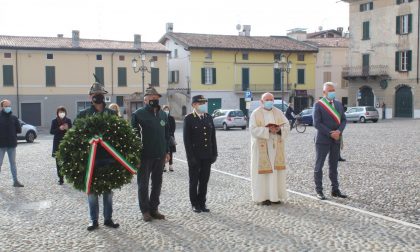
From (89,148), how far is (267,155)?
118 inches

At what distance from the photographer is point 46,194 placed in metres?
9.90

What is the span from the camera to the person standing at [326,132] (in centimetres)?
868

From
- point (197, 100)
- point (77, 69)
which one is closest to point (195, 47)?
point (77, 69)

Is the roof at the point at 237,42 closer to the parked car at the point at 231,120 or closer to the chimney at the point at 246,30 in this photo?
the chimney at the point at 246,30

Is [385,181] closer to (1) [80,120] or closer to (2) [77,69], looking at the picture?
(1) [80,120]

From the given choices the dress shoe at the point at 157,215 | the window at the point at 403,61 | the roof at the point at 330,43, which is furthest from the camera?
the roof at the point at 330,43

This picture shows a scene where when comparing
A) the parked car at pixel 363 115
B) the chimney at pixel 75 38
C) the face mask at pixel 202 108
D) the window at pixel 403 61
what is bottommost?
the parked car at pixel 363 115

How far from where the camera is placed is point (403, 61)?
148ft

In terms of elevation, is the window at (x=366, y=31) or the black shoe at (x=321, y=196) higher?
the window at (x=366, y=31)

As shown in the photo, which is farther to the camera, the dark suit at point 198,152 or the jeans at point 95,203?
the dark suit at point 198,152

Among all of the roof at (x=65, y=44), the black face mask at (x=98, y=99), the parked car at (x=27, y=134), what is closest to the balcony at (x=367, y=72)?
the roof at (x=65, y=44)

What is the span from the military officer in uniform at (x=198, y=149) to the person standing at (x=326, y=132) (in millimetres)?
1899

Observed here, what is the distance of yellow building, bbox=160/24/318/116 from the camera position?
161ft

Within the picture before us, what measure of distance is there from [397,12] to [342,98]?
13.6 m
